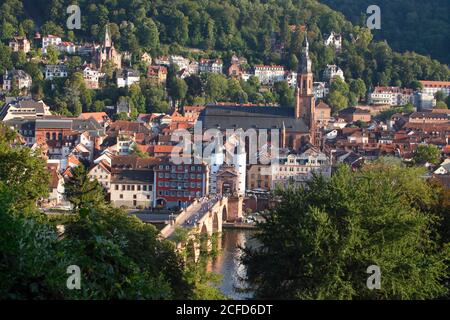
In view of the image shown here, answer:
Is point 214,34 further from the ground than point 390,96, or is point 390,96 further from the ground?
point 214,34

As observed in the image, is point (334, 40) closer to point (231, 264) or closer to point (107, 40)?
point (107, 40)

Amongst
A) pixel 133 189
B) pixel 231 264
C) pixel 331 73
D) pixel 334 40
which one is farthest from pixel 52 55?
pixel 231 264

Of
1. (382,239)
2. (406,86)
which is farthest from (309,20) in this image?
(382,239)

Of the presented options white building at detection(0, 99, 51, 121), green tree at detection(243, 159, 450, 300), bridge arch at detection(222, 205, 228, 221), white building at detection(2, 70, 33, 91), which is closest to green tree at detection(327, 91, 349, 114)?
white building at detection(2, 70, 33, 91)

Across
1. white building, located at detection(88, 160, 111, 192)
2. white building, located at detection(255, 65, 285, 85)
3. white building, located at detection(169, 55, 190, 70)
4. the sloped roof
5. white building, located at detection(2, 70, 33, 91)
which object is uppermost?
white building, located at detection(169, 55, 190, 70)

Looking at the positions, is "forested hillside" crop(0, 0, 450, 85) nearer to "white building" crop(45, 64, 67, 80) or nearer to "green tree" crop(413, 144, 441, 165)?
"white building" crop(45, 64, 67, 80)

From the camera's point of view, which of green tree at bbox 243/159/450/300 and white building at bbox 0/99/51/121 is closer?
green tree at bbox 243/159/450/300

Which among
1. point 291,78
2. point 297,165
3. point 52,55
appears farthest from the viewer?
point 291,78
